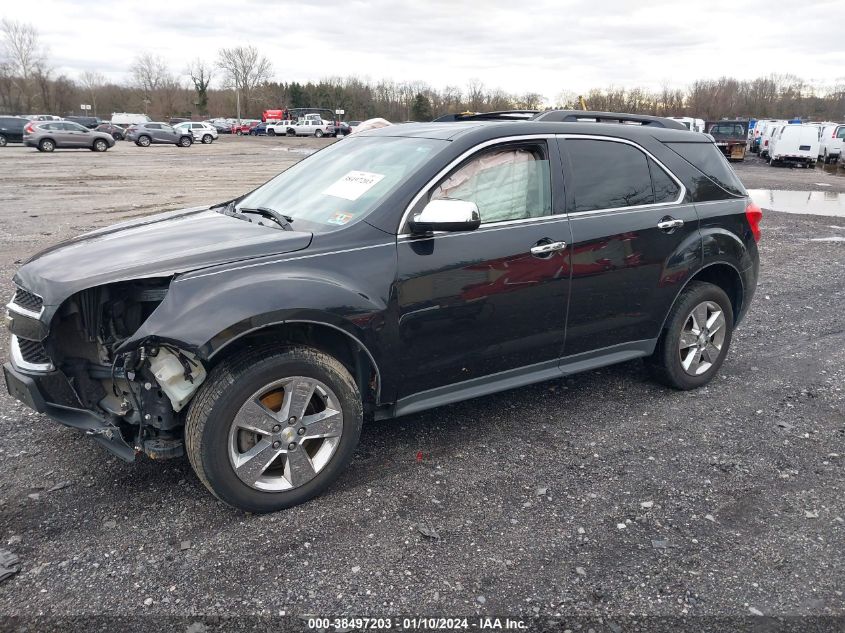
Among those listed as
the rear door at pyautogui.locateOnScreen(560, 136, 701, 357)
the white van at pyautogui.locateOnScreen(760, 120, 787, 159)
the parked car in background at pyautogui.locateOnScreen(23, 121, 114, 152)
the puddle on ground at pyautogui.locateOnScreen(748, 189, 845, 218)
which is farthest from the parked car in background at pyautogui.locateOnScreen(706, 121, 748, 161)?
the rear door at pyautogui.locateOnScreen(560, 136, 701, 357)

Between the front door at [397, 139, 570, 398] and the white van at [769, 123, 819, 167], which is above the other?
the white van at [769, 123, 819, 167]

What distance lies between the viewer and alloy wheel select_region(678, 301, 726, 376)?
15.2 feet

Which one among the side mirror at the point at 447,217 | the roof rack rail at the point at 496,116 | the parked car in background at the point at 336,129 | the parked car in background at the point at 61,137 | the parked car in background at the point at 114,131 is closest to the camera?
the side mirror at the point at 447,217

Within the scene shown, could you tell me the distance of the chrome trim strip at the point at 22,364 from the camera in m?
3.10

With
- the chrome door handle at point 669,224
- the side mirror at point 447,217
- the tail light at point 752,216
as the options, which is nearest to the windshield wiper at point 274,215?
the side mirror at point 447,217

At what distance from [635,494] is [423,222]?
1.82m

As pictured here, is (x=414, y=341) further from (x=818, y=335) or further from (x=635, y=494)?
(x=818, y=335)

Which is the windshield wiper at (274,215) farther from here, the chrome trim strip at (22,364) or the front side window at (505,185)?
the chrome trim strip at (22,364)

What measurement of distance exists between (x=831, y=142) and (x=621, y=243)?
37103mm

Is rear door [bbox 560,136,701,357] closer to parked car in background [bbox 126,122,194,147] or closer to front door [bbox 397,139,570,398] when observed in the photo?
front door [bbox 397,139,570,398]

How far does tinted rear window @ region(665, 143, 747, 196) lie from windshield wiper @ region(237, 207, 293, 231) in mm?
2689

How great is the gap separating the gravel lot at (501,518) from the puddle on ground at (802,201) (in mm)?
11856

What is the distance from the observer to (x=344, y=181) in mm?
3857

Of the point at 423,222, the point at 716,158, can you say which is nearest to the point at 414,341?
the point at 423,222
